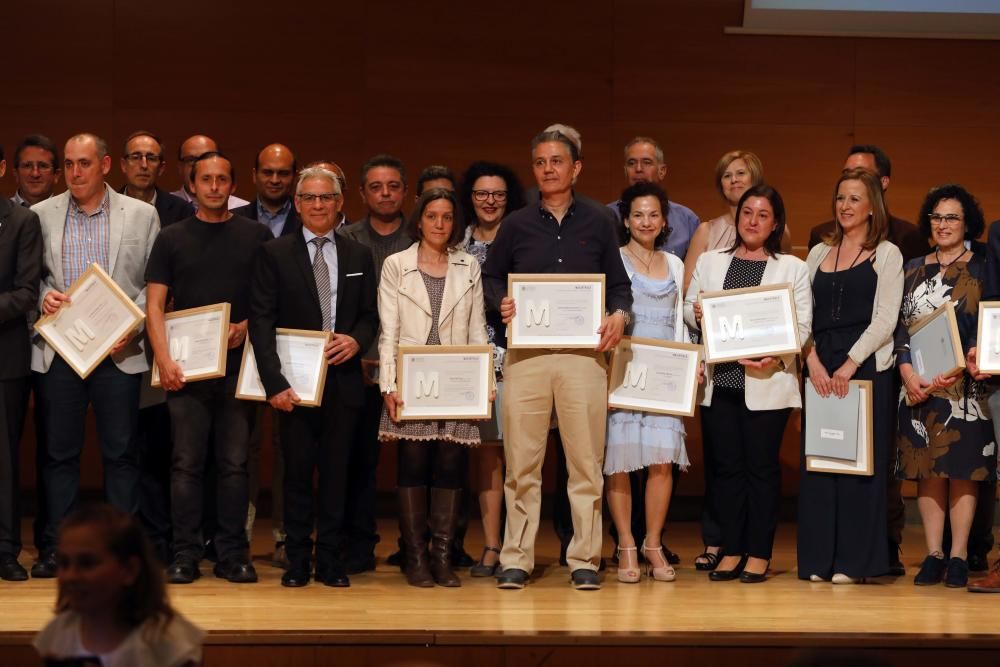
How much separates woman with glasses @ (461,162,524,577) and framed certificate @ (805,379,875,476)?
126 cm

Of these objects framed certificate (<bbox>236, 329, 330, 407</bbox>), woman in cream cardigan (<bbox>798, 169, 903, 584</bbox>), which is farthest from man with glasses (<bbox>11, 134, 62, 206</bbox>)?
woman in cream cardigan (<bbox>798, 169, 903, 584</bbox>)

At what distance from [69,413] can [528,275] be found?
1.85 m

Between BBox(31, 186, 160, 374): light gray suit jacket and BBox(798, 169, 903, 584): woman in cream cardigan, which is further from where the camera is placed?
BBox(798, 169, 903, 584): woman in cream cardigan

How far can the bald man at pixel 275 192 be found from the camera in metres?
5.72

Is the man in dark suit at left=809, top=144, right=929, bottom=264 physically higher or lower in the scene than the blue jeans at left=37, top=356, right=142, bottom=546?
higher

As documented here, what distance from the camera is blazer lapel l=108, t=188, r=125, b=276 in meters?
5.04

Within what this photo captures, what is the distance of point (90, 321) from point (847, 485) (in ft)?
10.0

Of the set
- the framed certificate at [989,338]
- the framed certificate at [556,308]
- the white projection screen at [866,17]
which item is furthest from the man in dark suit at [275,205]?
the white projection screen at [866,17]

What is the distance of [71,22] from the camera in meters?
7.46

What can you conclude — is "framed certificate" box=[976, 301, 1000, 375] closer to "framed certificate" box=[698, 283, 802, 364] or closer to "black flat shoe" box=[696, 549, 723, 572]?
"framed certificate" box=[698, 283, 802, 364]

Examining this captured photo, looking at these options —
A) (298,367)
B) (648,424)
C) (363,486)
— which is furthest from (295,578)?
(648,424)

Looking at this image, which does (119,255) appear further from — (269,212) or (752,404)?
(752,404)

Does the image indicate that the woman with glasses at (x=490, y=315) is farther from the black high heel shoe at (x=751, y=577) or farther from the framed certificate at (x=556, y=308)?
the black high heel shoe at (x=751, y=577)

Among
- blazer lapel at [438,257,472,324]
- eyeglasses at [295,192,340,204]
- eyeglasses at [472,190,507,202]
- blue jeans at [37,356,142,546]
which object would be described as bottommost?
blue jeans at [37,356,142,546]
